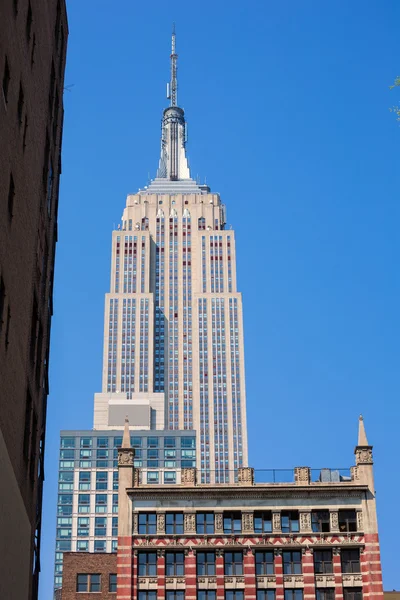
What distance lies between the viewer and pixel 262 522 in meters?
79.2

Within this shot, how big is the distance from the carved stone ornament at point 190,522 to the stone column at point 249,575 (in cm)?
457

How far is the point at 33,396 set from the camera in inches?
1940

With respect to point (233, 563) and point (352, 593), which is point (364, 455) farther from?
point (233, 563)

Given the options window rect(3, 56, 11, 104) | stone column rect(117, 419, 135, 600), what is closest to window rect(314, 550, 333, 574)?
stone column rect(117, 419, 135, 600)

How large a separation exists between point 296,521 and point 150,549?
11.9m

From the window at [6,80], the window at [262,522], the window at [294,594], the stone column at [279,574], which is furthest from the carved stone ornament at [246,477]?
the window at [6,80]

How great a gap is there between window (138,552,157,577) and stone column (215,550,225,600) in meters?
4.85

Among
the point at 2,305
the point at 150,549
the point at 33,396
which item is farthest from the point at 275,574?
the point at 2,305

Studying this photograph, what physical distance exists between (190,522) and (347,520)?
41.2 ft

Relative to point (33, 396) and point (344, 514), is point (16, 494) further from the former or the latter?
point (344, 514)

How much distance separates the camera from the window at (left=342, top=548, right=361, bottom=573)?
76.9m

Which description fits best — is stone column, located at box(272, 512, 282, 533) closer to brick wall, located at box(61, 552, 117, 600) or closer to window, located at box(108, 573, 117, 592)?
brick wall, located at box(61, 552, 117, 600)

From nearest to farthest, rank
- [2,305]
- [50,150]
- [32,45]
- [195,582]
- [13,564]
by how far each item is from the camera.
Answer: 1. [2,305]
2. [13,564]
3. [32,45]
4. [50,150]
5. [195,582]

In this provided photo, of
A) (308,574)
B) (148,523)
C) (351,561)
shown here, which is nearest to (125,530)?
(148,523)
